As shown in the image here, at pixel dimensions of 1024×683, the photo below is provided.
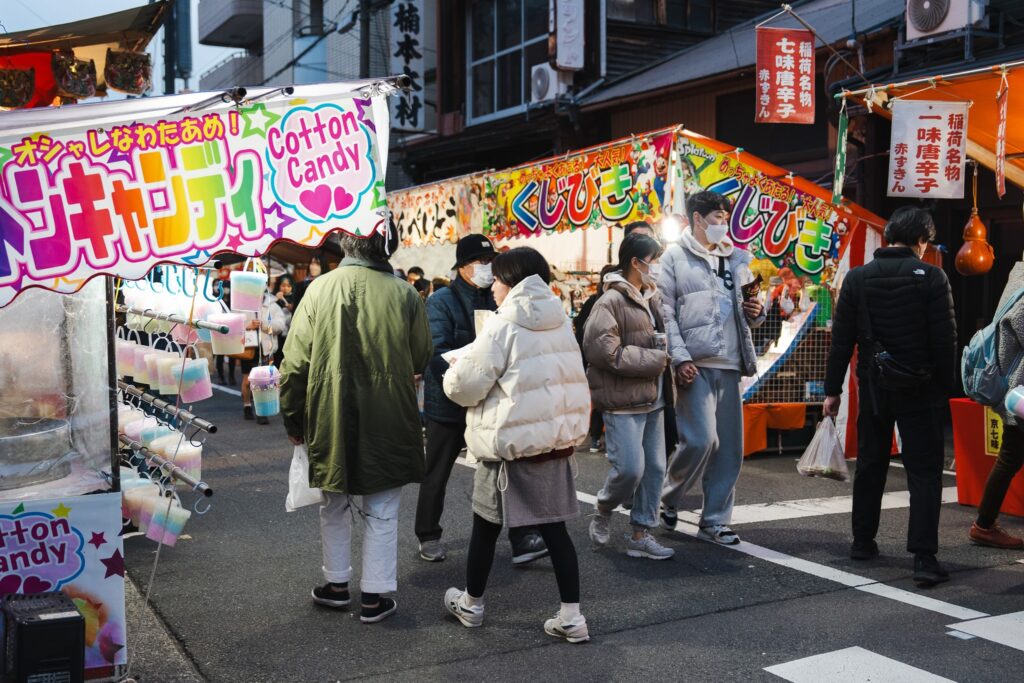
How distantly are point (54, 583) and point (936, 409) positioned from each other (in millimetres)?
4502

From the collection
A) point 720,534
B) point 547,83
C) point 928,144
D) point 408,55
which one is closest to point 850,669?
point 720,534

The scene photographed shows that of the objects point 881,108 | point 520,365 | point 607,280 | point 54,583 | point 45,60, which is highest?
point 881,108

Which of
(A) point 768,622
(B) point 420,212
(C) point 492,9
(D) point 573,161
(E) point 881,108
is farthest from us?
(C) point 492,9

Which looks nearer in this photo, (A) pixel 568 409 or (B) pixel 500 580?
(A) pixel 568 409

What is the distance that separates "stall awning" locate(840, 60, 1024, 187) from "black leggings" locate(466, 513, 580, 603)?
17.4ft

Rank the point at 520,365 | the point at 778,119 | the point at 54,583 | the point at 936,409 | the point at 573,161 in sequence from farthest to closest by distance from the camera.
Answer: the point at 778,119
the point at 573,161
the point at 936,409
the point at 520,365
the point at 54,583

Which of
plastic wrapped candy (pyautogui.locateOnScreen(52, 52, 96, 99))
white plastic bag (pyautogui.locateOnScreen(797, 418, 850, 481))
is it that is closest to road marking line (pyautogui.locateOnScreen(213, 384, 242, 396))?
white plastic bag (pyautogui.locateOnScreen(797, 418, 850, 481))

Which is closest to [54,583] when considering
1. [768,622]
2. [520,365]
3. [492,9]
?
[520,365]

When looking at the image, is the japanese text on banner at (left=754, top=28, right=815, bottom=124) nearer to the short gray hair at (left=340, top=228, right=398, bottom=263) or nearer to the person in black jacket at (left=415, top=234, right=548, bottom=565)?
the person in black jacket at (left=415, top=234, right=548, bottom=565)

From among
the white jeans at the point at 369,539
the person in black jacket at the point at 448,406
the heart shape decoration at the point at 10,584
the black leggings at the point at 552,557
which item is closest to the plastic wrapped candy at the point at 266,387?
the white jeans at the point at 369,539

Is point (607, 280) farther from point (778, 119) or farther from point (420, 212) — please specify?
point (420, 212)

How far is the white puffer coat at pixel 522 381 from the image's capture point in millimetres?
4453

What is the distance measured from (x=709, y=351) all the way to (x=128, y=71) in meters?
3.56

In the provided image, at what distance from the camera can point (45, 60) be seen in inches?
161
